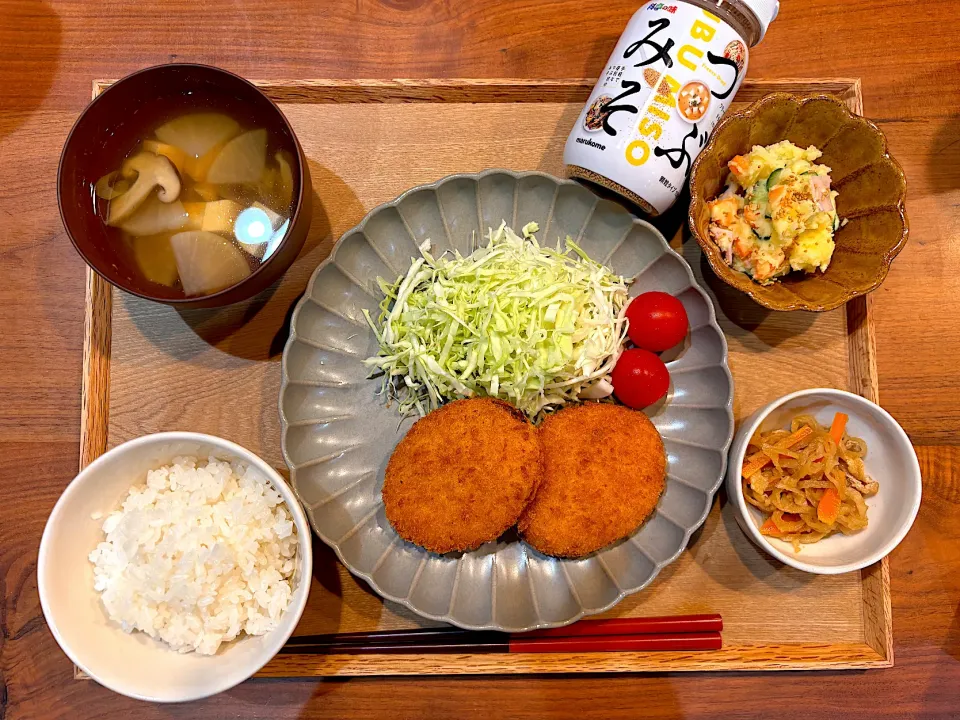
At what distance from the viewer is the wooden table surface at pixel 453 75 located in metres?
1.77

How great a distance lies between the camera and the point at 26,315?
1.86m

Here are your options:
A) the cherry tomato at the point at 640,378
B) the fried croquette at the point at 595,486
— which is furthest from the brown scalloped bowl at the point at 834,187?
the fried croquette at the point at 595,486

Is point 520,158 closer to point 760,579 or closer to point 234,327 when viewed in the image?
point 234,327

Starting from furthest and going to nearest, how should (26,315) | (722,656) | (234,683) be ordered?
(26,315) < (722,656) < (234,683)

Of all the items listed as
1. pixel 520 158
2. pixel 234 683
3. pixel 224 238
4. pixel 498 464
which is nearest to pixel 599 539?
pixel 498 464

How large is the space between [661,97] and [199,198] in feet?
4.10

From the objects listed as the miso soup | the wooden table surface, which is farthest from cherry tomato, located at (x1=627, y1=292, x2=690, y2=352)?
the miso soup

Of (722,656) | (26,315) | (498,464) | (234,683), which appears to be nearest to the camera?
(234,683)

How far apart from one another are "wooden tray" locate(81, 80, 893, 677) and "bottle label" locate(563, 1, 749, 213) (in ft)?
0.83

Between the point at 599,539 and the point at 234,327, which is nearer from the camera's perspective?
the point at 599,539

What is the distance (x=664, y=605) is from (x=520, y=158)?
137 cm

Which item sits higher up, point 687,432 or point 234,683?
point 687,432

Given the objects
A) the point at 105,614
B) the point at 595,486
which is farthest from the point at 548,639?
the point at 105,614

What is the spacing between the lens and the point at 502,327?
68.5 inches
